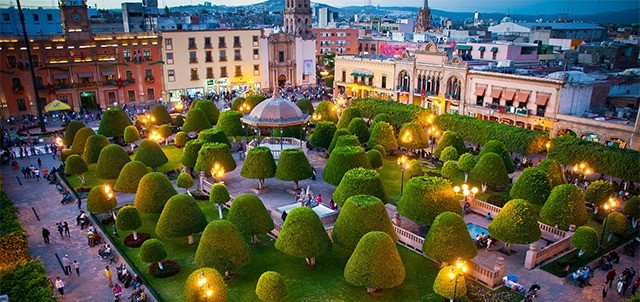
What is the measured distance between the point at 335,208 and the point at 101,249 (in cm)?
1655

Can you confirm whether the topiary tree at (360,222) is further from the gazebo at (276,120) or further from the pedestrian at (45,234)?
the gazebo at (276,120)

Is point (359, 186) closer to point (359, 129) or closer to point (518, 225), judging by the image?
point (518, 225)

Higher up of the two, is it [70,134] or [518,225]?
[70,134]

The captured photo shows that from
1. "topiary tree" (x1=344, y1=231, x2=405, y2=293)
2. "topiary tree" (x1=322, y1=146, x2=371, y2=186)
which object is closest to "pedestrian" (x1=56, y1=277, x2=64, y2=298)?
"topiary tree" (x1=344, y1=231, x2=405, y2=293)

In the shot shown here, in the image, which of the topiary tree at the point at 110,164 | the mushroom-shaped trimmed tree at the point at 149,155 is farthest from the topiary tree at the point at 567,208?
the topiary tree at the point at 110,164

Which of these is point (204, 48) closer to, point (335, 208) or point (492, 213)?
point (335, 208)

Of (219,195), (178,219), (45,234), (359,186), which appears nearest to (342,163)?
(359,186)

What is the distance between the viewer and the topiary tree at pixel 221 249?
82.8 feet

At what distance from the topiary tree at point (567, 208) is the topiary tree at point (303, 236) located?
615 inches

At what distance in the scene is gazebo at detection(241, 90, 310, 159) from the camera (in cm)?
5069

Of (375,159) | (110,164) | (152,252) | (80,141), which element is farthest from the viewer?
(80,141)

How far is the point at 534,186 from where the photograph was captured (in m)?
34.2

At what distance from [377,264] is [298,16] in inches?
3728

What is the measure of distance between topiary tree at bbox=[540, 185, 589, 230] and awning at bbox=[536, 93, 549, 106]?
26.6 metres
